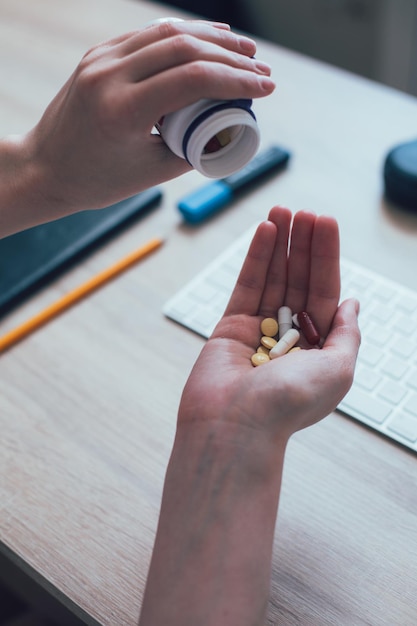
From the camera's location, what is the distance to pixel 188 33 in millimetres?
532

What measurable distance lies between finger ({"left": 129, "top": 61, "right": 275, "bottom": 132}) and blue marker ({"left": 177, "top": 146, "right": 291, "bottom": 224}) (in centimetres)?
28

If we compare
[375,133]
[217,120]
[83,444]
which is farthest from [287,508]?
[375,133]

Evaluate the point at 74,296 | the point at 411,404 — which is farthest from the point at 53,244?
the point at 411,404

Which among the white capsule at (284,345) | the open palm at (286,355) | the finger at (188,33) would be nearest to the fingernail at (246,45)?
the finger at (188,33)

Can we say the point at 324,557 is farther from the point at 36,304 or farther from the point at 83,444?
the point at 36,304

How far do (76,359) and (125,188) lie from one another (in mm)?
180

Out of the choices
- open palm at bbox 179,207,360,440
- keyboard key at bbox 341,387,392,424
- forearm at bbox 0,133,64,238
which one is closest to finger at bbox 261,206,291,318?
open palm at bbox 179,207,360,440

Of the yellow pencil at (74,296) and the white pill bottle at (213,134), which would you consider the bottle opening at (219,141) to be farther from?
the yellow pencil at (74,296)

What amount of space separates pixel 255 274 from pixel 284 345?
8 centimetres

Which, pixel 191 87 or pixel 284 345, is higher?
pixel 191 87

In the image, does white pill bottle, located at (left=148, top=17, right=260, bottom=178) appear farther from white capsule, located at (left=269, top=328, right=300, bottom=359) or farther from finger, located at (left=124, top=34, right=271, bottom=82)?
white capsule, located at (left=269, top=328, right=300, bottom=359)

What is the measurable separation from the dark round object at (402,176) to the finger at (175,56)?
33 cm

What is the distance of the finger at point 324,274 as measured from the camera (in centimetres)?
58

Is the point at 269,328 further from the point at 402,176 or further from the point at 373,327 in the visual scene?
the point at 402,176
